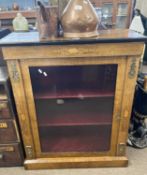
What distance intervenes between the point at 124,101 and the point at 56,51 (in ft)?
1.78

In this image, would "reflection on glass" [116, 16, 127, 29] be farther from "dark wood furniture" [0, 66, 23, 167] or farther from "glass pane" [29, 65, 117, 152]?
"dark wood furniture" [0, 66, 23, 167]

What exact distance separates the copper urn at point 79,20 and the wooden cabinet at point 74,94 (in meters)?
0.09

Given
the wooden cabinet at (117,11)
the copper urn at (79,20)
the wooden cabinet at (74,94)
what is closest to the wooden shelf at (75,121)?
the wooden cabinet at (74,94)

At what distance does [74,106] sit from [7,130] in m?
0.51

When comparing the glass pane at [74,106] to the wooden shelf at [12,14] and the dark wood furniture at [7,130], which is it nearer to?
the dark wood furniture at [7,130]

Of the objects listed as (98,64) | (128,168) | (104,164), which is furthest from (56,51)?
(128,168)

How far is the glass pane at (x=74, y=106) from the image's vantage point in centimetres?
122

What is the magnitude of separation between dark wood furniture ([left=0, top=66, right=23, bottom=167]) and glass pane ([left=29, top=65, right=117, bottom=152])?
0.54 ft

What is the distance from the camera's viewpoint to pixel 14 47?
1.01m

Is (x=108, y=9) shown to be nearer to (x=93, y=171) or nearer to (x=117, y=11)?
(x=117, y=11)

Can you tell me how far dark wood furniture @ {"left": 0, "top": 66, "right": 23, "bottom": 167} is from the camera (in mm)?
1187

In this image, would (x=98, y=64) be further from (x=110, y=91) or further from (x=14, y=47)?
(x=14, y=47)

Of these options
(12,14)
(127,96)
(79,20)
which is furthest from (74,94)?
(12,14)

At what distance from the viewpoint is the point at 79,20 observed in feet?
3.38
